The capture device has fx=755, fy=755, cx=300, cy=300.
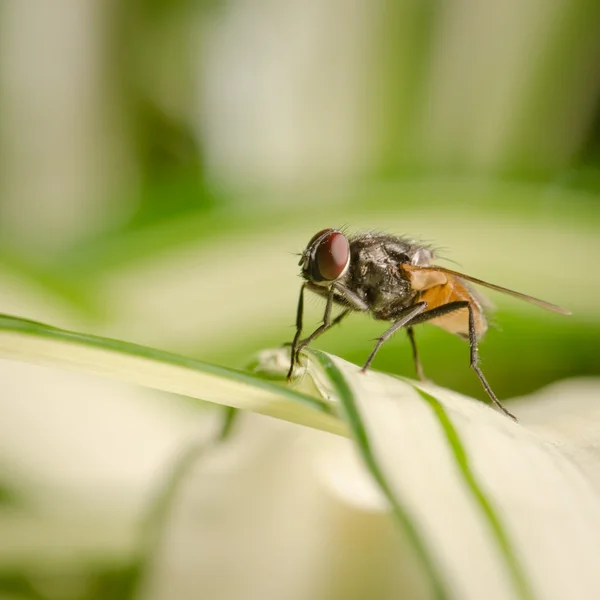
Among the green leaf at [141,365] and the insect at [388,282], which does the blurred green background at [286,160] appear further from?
the green leaf at [141,365]

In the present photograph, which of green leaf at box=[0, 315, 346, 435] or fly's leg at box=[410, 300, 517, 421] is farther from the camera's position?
fly's leg at box=[410, 300, 517, 421]

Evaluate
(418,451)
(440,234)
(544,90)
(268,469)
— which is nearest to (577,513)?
(418,451)

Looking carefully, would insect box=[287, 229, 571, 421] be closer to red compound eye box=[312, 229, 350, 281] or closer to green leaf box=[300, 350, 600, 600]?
red compound eye box=[312, 229, 350, 281]

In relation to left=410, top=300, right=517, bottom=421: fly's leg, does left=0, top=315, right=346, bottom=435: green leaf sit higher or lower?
higher

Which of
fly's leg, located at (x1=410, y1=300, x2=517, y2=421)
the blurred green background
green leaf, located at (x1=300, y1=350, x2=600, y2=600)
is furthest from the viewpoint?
the blurred green background

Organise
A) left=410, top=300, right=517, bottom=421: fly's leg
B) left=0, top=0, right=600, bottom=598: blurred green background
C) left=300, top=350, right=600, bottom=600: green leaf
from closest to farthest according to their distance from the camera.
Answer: left=300, top=350, right=600, bottom=600: green leaf
left=410, top=300, right=517, bottom=421: fly's leg
left=0, top=0, right=600, bottom=598: blurred green background

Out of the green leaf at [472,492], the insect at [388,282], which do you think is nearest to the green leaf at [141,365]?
the green leaf at [472,492]

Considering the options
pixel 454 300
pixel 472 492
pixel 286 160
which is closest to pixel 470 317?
pixel 454 300

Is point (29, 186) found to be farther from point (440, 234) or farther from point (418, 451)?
point (418, 451)

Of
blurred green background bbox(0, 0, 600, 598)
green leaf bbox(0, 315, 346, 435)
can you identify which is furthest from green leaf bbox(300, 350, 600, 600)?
blurred green background bbox(0, 0, 600, 598)
